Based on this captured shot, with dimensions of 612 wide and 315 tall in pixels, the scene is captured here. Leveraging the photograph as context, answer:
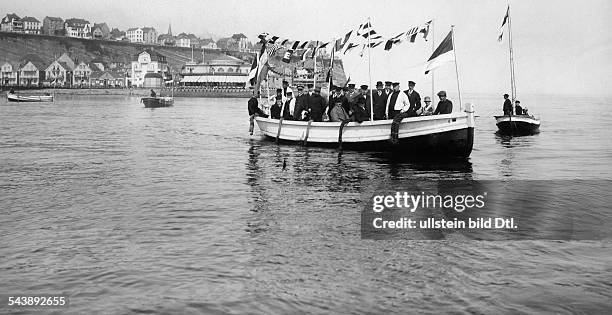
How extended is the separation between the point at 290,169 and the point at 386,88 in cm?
650

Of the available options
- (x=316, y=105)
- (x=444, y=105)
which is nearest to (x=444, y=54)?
(x=444, y=105)

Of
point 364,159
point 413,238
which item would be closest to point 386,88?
point 364,159

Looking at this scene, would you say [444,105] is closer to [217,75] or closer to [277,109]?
[277,109]

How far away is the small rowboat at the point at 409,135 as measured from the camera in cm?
2203

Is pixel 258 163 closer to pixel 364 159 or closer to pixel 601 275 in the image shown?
pixel 364 159

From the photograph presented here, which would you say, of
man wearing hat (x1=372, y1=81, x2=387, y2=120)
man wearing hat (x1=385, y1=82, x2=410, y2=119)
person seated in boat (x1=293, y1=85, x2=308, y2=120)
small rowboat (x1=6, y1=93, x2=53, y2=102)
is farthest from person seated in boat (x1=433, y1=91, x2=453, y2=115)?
small rowboat (x1=6, y1=93, x2=53, y2=102)

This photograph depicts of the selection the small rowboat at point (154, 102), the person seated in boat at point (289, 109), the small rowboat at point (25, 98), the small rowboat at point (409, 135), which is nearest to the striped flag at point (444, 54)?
the small rowboat at point (409, 135)

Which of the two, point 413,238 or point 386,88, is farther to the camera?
point 386,88

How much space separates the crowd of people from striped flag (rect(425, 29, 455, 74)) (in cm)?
109

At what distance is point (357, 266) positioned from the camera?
8.89 m

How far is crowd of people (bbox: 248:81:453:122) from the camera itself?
23469 mm

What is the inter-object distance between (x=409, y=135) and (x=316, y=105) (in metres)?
5.24

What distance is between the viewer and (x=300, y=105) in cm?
2741

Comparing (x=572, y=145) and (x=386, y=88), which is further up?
(x=386, y=88)
